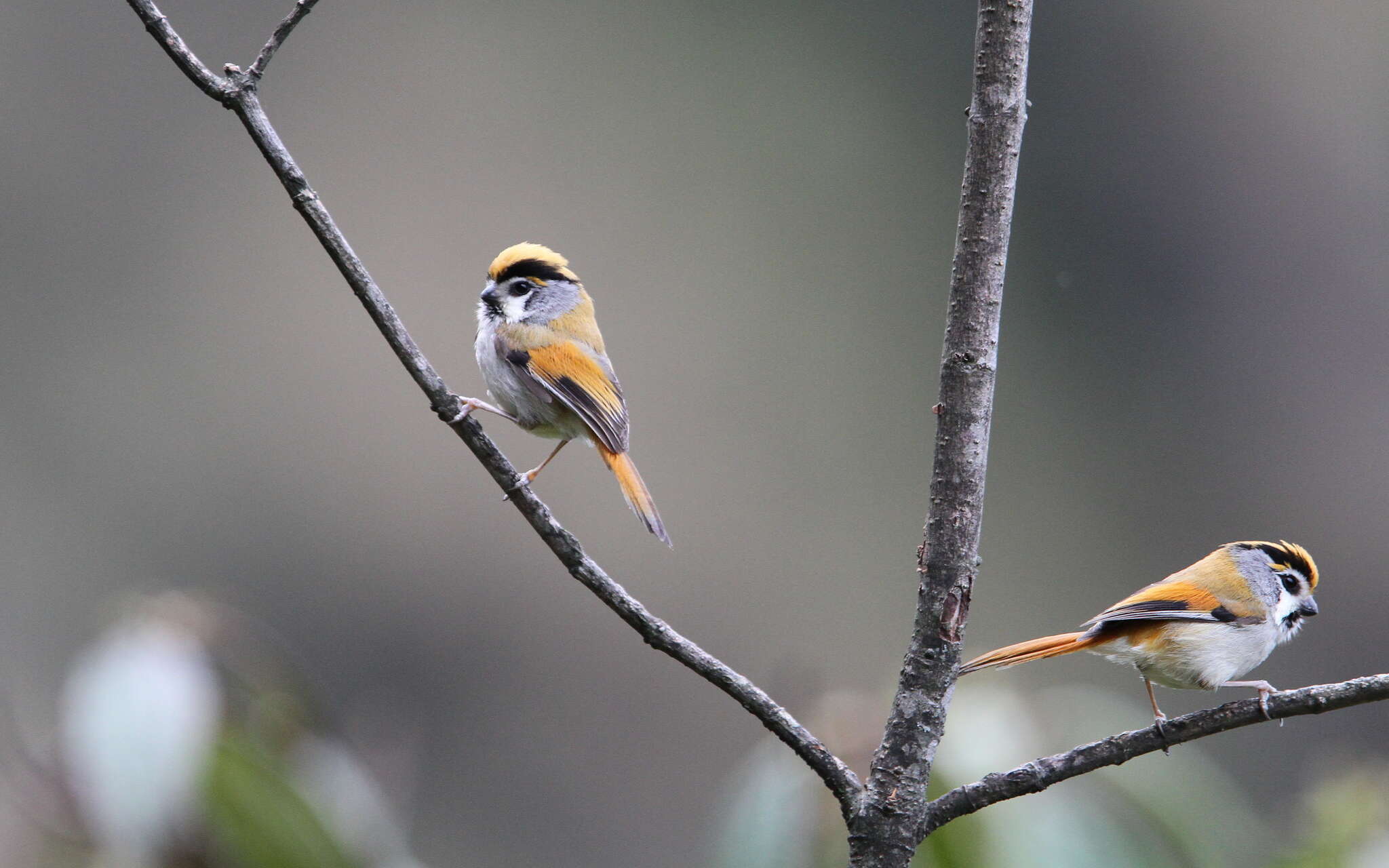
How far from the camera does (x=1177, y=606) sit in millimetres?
2186

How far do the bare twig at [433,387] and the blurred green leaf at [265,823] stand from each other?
686 millimetres

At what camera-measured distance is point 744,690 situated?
4.43ft

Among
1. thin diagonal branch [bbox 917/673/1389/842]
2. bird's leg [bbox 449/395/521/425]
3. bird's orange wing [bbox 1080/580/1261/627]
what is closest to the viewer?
thin diagonal branch [bbox 917/673/1389/842]

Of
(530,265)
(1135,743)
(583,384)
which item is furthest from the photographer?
(530,265)

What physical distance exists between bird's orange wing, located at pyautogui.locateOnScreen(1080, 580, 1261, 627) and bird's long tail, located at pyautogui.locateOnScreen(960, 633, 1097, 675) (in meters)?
0.07

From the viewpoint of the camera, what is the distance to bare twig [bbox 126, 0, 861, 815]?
4.47 ft

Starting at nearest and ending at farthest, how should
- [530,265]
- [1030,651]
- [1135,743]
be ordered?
1. [1135,743]
2. [1030,651]
3. [530,265]

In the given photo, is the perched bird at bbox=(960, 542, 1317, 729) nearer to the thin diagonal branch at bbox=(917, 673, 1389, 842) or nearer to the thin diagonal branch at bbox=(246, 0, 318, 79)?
the thin diagonal branch at bbox=(917, 673, 1389, 842)

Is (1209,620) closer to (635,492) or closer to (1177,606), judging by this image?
(1177,606)

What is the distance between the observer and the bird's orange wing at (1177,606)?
83.0 inches

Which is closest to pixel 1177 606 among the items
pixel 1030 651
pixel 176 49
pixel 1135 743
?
pixel 1030 651

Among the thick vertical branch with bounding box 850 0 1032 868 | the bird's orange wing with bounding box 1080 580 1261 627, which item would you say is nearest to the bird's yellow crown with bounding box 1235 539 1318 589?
the bird's orange wing with bounding box 1080 580 1261 627

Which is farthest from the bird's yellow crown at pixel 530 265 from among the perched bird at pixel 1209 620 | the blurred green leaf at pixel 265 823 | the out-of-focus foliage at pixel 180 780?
the perched bird at pixel 1209 620

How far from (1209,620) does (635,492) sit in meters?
1.16
